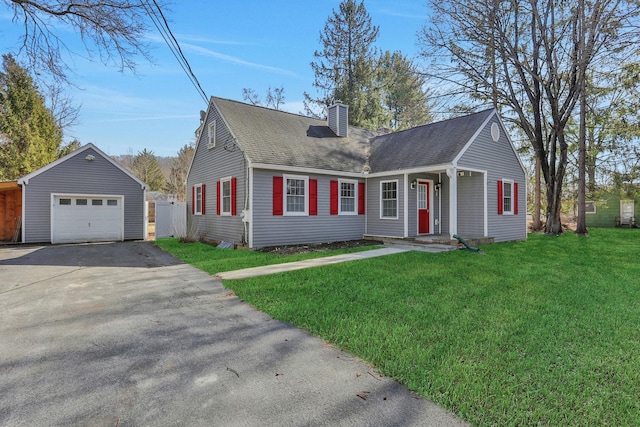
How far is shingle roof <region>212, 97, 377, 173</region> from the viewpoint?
11.0 meters

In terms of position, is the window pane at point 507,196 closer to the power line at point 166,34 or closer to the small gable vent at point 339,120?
the small gable vent at point 339,120

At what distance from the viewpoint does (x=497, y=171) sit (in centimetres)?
1242

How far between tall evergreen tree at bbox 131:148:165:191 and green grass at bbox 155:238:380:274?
2831 cm

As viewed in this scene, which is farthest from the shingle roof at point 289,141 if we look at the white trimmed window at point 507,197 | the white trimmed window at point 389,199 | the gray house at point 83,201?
the gray house at point 83,201

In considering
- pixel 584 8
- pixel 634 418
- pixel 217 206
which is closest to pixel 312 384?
pixel 634 418

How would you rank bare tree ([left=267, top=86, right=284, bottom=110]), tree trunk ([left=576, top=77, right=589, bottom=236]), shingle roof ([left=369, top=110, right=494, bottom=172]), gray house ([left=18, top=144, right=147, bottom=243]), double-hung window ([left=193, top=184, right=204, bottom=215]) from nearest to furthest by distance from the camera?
shingle roof ([left=369, top=110, right=494, bottom=172]) < gray house ([left=18, top=144, right=147, bottom=243]) < double-hung window ([left=193, top=184, right=204, bottom=215]) < tree trunk ([left=576, top=77, right=589, bottom=236]) < bare tree ([left=267, top=86, right=284, bottom=110])

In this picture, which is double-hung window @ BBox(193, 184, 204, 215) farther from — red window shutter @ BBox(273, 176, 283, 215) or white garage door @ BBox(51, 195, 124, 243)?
red window shutter @ BBox(273, 176, 283, 215)

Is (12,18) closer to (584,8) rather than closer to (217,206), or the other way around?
(217,206)

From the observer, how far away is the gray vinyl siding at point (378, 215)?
38.3 ft

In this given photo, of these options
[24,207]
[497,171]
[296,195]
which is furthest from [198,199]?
[497,171]

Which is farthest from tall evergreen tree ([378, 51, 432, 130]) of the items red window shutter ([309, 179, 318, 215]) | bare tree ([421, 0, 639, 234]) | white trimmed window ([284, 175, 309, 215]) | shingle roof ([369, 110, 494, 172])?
white trimmed window ([284, 175, 309, 215])

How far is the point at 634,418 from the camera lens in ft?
6.91

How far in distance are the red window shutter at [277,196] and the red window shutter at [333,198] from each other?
2053 mm

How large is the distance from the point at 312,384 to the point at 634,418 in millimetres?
2131
